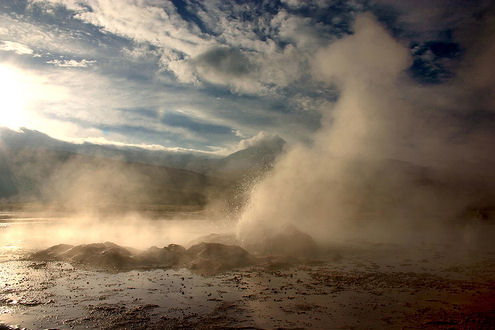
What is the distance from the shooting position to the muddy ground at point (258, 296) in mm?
8305

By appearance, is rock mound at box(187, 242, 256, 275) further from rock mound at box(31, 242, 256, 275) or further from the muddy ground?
the muddy ground

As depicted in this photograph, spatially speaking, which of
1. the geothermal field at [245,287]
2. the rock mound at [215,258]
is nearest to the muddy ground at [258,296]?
the geothermal field at [245,287]

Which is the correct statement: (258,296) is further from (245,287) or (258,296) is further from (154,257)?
(154,257)

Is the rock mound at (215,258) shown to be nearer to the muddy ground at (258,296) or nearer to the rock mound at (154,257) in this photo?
the rock mound at (154,257)

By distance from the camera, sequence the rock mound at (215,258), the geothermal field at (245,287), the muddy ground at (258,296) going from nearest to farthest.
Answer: the muddy ground at (258,296) < the geothermal field at (245,287) < the rock mound at (215,258)

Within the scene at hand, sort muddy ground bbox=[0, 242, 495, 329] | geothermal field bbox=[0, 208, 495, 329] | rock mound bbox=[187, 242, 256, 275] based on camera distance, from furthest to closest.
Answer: rock mound bbox=[187, 242, 256, 275], geothermal field bbox=[0, 208, 495, 329], muddy ground bbox=[0, 242, 495, 329]

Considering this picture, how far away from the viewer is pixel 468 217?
145ft

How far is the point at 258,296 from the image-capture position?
1034 centimetres

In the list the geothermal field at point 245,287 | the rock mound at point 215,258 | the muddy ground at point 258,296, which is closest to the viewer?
the muddy ground at point 258,296

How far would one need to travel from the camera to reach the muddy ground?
8305mm

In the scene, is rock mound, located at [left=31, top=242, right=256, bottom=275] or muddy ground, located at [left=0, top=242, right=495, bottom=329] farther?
rock mound, located at [left=31, top=242, right=256, bottom=275]

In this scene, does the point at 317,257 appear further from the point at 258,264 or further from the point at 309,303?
the point at 309,303

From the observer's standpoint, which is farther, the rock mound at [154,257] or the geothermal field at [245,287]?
the rock mound at [154,257]

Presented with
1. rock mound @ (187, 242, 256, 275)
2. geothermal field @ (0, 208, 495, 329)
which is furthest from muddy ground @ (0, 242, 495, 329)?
rock mound @ (187, 242, 256, 275)
